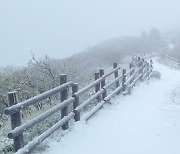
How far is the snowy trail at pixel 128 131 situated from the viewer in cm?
818

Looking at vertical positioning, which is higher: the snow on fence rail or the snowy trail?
the snow on fence rail

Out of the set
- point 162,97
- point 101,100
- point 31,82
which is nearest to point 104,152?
point 101,100

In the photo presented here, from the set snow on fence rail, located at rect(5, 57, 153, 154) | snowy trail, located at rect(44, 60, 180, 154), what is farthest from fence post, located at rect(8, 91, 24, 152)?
snowy trail, located at rect(44, 60, 180, 154)

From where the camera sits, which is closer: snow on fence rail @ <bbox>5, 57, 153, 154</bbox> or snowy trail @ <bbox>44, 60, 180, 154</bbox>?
snow on fence rail @ <bbox>5, 57, 153, 154</bbox>

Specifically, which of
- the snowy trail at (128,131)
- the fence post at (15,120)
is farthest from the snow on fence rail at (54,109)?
the snowy trail at (128,131)

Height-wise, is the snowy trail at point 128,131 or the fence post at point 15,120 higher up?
the fence post at point 15,120

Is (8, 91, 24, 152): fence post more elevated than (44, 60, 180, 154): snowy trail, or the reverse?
(8, 91, 24, 152): fence post

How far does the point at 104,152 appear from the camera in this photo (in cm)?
801

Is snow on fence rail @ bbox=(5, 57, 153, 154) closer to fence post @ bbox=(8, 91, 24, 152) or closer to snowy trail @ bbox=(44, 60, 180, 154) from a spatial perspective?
fence post @ bbox=(8, 91, 24, 152)

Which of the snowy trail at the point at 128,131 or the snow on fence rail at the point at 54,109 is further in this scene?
the snowy trail at the point at 128,131

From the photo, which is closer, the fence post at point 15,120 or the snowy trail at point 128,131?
the fence post at point 15,120

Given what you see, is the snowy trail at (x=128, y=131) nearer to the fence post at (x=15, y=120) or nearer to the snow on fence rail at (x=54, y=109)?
the snow on fence rail at (x=54, y=109)

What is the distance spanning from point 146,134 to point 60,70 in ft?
36.5

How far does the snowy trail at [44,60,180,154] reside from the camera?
26.8 ft
